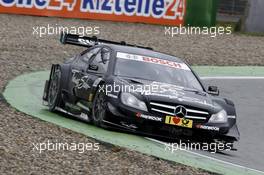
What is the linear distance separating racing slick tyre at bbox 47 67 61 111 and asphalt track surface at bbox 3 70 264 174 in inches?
10.1

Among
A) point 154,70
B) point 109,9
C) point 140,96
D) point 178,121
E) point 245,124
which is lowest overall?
point 245,124

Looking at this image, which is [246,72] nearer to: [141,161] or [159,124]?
[159,124]

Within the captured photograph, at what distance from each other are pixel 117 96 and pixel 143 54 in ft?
5.48

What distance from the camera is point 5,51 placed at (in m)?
22.1

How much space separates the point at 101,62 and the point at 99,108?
122cm

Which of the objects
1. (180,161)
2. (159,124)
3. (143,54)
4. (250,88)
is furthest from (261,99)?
(180,161)

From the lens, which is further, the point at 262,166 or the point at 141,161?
the point at 262,166

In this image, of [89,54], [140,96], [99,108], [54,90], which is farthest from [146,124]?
[54,90]

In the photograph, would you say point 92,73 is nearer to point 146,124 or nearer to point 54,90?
point 54,90

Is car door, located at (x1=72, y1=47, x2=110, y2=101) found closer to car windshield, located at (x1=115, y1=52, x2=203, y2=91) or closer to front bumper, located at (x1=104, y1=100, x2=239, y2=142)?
car windshield, located at (x1=115, y1=52, x2=203, y2=91)

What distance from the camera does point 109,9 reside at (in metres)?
28.3

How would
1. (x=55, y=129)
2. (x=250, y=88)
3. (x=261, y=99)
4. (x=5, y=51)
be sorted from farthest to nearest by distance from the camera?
Answer: (x=5, y=51), (x=250, y=88), (x=261, y=99), (x=55, y=129)

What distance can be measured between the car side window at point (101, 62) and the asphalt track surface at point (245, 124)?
2.89ft

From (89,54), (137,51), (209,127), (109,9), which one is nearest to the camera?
(209,127)
